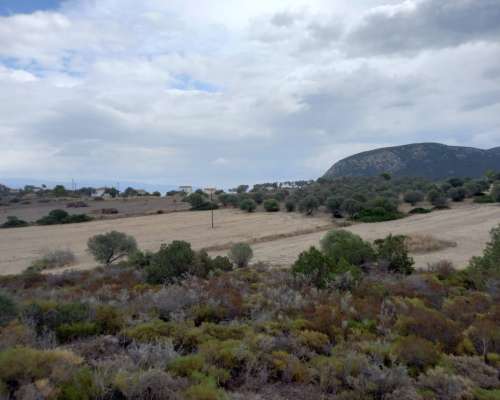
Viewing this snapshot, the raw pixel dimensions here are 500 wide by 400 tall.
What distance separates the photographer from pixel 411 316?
293 inches

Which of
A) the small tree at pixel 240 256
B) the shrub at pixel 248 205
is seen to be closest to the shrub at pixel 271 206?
the shrub at pixel 248 205

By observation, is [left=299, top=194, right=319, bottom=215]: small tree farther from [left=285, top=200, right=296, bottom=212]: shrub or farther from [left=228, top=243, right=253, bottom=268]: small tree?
[left=228, top=243, right=253, bottom=268]: small tree

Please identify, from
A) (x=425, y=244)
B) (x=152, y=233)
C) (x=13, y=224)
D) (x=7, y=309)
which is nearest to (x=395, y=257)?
(x=425, y=244)

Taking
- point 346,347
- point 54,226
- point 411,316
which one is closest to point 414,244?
point 411,316

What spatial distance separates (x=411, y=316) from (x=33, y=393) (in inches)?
240

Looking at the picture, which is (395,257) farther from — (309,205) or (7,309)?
(309,205)

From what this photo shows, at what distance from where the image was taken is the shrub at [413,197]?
57.0 metres

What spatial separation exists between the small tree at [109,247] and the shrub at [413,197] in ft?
145

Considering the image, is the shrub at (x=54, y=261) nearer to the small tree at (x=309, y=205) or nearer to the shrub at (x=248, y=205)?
the small tree at (x=309, y=205)

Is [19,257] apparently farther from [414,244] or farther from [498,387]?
[498,387]

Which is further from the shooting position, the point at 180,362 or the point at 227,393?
the point at 180,362

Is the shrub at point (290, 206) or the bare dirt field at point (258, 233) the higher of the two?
the shrub at point (290, 206)

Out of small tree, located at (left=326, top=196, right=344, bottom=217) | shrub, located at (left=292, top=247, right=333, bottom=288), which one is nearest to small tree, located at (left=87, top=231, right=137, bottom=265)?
shrub, located at (left=292, top=247, right=333, bottom=288)

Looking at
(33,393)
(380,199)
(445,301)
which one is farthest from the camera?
(380,199)
